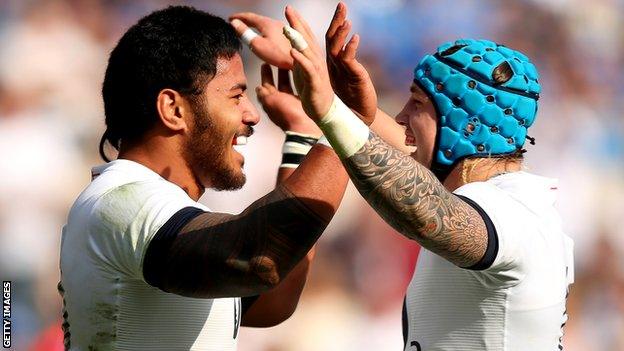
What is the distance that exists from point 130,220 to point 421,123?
1.15m

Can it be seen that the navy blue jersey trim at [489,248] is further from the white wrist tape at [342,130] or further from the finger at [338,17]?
the finger at [338,17]

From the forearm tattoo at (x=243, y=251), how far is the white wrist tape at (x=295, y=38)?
13.8 inches

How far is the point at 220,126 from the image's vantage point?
3.03m

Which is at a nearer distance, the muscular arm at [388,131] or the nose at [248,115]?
the nose at [248,115]

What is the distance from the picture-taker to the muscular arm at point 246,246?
7.94 feet

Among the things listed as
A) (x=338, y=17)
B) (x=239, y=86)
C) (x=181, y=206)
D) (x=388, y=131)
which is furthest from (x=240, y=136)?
(x=388, y=131)

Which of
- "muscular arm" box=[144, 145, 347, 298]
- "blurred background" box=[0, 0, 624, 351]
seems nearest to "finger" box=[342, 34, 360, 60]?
"muscular arm" box=[144, 145, 347, 298]

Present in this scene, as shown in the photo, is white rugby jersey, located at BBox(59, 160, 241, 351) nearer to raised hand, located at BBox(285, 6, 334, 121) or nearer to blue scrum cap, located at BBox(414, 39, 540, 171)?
raised hand, located at BBox(285, 6, 334, 121)

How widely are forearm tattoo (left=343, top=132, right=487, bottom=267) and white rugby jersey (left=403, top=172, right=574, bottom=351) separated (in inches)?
6.4

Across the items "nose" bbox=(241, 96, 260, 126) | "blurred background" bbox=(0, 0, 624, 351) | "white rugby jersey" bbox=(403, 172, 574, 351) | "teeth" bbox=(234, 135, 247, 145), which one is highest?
"nose" bbox=(241, 96, 260, 126)

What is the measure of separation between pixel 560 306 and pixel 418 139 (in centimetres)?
69

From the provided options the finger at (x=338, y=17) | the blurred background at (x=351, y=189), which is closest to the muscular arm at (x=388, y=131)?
the finger at (x=338, y=17)

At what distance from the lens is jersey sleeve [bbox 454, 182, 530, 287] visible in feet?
8.75

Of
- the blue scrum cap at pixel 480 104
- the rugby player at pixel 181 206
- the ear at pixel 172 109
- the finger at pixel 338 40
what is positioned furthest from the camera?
the blue scrum cap at pixel 480 104
